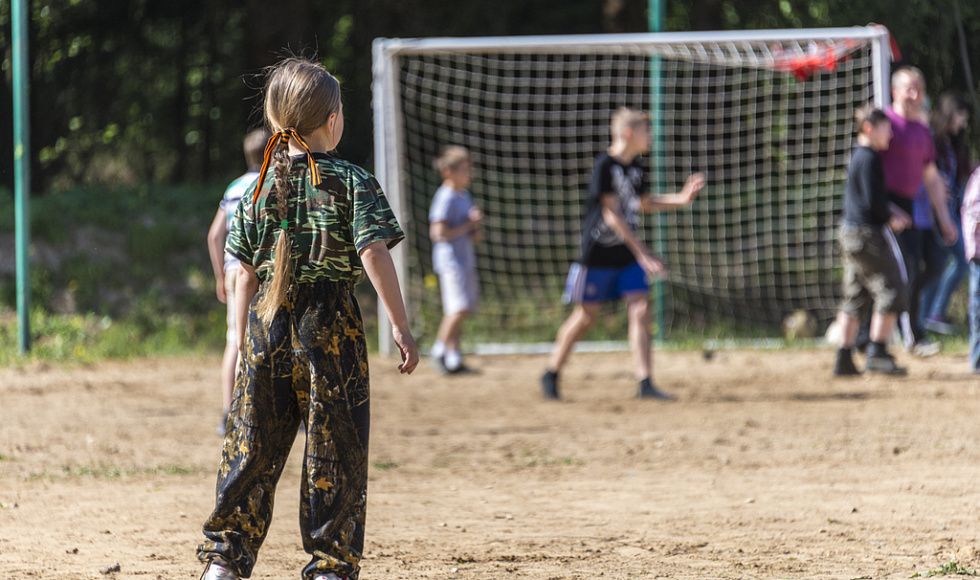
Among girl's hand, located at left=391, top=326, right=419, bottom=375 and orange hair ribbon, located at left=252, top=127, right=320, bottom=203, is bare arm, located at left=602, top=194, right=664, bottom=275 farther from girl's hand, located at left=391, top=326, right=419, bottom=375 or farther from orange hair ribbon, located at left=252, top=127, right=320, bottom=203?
orange hair ribbon, located at left=252, top=127, right=320, bottom=203

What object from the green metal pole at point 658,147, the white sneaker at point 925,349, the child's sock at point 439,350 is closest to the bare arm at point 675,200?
the child's sock at point 439,350

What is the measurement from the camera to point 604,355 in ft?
38.0

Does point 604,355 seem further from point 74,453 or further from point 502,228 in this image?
point 74,453

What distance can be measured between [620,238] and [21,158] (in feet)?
16.9

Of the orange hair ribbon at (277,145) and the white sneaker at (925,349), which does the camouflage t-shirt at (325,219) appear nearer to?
the orange hair ribbon at (277,145)

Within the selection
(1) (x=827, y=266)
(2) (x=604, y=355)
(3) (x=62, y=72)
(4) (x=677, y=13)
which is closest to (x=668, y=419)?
(2) (x=604, y=355)

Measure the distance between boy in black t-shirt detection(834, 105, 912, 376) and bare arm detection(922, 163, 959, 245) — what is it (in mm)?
304

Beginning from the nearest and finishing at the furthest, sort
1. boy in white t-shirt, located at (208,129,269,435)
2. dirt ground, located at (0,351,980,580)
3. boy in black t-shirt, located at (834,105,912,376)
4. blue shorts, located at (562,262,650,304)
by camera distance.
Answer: dirt ground, located at (0,351,980,580) < boy in white t-shirt, located at (208,129,269,435) < blue shorts, located at (562,262,650,304) < boy in black t-shirt, located at (834,105,912,376)

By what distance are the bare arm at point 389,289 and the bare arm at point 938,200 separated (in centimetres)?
659

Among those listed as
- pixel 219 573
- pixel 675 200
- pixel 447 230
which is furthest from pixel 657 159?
pixel 219 573

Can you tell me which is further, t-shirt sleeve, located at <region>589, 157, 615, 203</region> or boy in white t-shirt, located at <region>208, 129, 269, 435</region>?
t-shirt sleeve, located at <region>589, 157, 615, 203</region>

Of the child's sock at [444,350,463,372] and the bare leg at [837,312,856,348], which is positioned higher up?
the bare leg at [837,312,856,348]

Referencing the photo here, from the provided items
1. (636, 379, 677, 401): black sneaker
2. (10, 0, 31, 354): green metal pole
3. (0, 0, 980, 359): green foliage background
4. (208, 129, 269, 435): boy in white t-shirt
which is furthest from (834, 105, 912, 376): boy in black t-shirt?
(10, 0, 31, 354): green metal pole

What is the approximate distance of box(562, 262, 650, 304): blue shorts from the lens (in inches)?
341
